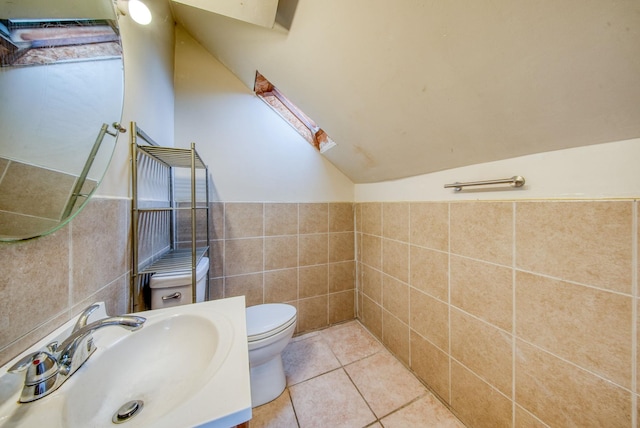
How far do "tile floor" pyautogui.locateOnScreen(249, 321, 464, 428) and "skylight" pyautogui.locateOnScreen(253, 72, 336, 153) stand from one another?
1520 mm

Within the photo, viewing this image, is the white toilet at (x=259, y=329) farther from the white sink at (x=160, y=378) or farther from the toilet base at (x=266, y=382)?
the white sink at (x=160, y=378)

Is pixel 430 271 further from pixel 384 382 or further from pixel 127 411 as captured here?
pixel 127 411

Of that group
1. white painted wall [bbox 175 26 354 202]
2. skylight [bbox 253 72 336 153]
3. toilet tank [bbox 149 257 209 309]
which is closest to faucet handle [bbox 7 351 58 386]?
toilet tank [bbox 149 257 209 309]

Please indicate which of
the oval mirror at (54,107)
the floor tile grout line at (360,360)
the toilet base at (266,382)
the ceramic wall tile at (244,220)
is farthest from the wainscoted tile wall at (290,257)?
the oval mirror at (54,107)

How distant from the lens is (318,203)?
1.80 metres

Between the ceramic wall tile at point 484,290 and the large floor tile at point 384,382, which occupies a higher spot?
the ceramic wall tile at point 484,290

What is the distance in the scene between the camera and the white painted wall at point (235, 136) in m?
1.44

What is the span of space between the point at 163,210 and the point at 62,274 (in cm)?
47

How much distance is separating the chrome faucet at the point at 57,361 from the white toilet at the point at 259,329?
485 millimetres

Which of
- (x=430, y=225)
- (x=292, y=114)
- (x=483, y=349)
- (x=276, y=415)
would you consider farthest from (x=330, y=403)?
(x=292, y=114)

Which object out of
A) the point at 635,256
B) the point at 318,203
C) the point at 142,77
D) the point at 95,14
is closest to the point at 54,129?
the point at 95,14

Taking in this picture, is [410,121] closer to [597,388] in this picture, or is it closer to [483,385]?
[597,388]

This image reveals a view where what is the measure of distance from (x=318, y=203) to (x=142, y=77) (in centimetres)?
126

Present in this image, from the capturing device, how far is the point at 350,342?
5.43ft
